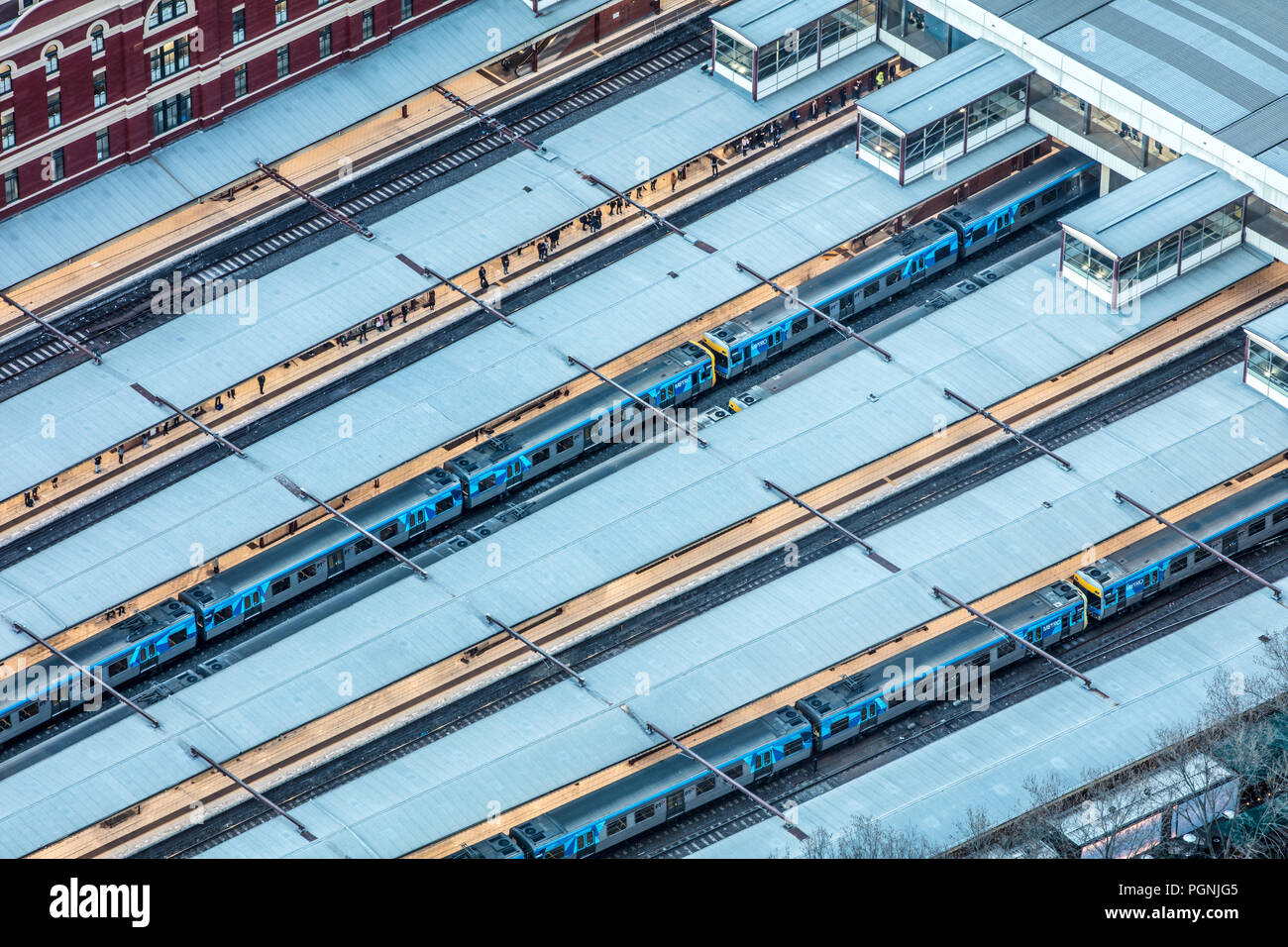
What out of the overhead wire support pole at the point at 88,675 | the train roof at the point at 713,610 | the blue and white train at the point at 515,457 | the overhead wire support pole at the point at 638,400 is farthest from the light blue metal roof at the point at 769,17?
the overhead wire support pole at the point at 88,675

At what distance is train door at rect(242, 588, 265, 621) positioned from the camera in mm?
132250

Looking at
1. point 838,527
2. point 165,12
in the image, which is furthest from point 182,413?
point 838,527

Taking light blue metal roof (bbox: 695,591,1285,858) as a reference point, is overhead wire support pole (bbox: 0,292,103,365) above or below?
above

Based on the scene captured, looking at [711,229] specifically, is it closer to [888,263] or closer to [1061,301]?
[888,263]

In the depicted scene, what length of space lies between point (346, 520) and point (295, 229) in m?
34.3

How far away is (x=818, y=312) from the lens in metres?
149

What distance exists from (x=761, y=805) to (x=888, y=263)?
163ft

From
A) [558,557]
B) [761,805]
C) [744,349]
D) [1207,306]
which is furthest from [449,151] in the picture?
[761,805]

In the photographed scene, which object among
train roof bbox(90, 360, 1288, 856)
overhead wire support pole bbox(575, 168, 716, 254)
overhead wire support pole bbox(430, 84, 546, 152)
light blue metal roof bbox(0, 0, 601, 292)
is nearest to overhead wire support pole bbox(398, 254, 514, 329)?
overhead wire support pole bbox(575, 168, 716, 254)

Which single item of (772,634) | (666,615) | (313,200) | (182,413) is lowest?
(772,634)

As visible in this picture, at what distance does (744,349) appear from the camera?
148 metres

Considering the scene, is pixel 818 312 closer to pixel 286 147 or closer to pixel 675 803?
pixel 286 147

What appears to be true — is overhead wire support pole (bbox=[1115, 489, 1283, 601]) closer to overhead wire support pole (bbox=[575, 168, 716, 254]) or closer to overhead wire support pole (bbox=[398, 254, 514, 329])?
overhead wire support pole (bbox=[575, 168, 716, 254])

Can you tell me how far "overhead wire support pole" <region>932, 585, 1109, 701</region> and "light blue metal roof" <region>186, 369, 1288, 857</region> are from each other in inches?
25.9
